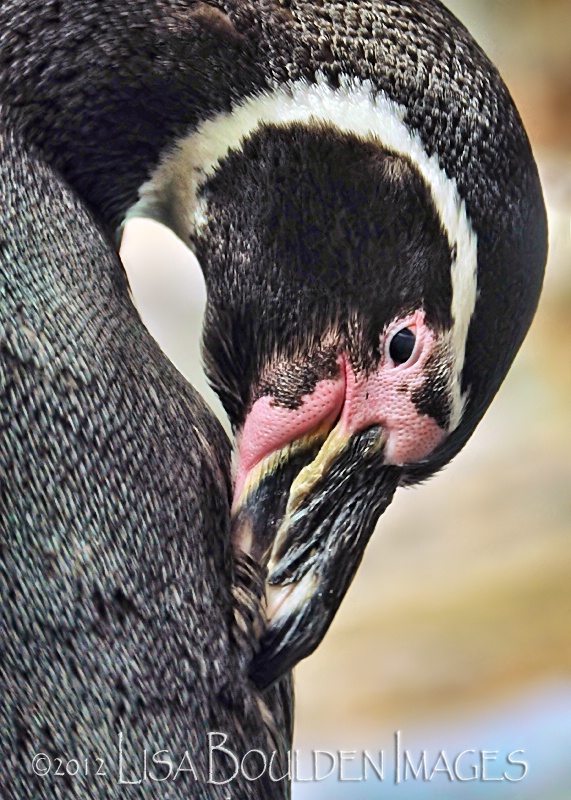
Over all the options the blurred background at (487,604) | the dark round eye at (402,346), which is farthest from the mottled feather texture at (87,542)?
the blurred background at (487,604)

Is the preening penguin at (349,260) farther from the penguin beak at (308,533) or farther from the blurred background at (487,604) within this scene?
the blurred background at (487,604)

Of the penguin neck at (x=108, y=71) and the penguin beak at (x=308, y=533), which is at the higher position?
the penguin neck at (x=108, y=71)

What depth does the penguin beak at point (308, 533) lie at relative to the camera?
0.45 meters

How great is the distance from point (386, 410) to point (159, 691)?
16 cm

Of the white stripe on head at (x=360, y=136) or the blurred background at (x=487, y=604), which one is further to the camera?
the blurred background at (x=487, y=604)

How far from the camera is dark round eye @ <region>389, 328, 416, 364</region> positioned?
443mm

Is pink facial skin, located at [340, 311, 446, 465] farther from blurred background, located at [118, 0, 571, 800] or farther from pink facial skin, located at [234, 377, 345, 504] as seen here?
blurred background, located at [118, 0, 571, 800]

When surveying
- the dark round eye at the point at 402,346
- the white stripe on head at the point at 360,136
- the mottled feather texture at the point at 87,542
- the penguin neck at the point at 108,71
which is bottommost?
the mottled feather texture at the point at 87,542

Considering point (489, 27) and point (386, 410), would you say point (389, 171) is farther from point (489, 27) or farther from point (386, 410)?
point (489, 27)

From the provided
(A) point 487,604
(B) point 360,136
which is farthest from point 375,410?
(A) point 487,604

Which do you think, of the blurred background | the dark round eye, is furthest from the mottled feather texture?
the blurred background

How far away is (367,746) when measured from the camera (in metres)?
0.79

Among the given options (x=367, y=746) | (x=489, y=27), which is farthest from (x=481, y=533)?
(x=489, y=27)

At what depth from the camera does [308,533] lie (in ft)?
1.49
